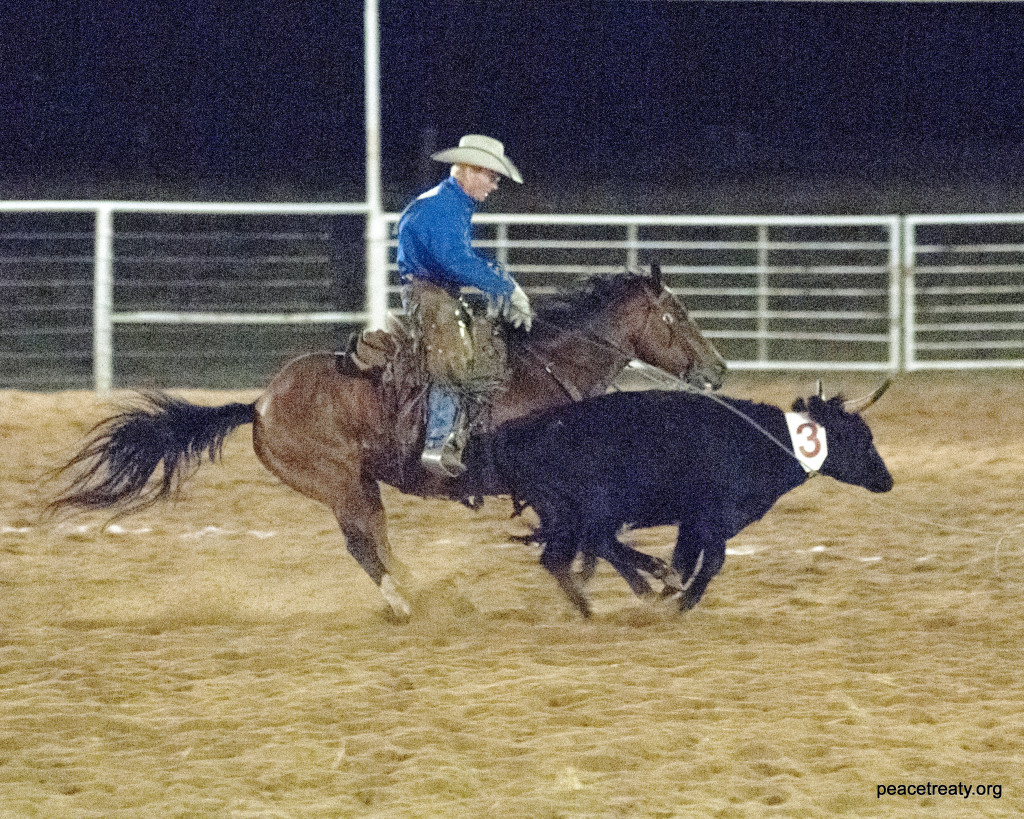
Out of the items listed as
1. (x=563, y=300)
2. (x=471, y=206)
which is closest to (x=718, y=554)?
(x=563, y=300)

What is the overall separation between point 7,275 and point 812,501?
15536 millimetres

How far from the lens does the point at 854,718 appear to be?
384 centimetres

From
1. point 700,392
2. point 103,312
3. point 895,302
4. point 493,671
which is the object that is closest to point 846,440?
point 700,392

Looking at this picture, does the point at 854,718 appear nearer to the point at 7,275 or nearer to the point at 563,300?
the point at 563,300

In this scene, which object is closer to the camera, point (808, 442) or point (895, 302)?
point (808, 442)

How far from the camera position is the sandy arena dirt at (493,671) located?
3303 millimetres

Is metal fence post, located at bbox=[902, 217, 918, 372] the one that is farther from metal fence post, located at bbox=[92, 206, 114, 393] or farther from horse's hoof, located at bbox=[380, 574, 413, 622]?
horse's hoof, located at bbox=[380, 574, 413, 622]

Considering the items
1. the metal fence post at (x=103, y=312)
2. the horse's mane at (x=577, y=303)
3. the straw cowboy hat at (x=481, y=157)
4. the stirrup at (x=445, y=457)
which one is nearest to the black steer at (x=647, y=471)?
the stirrup at (x=445, y=457)

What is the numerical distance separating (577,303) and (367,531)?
1204 mm

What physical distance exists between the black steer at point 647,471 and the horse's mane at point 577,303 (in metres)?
0.35

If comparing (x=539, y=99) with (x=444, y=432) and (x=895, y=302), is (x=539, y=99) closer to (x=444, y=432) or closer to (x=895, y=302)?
(x=895, y=302)

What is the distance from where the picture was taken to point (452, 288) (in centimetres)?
526

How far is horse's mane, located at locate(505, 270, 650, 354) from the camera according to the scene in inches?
217

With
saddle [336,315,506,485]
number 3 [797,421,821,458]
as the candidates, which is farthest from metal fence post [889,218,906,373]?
saddle [336,315,506,485]
